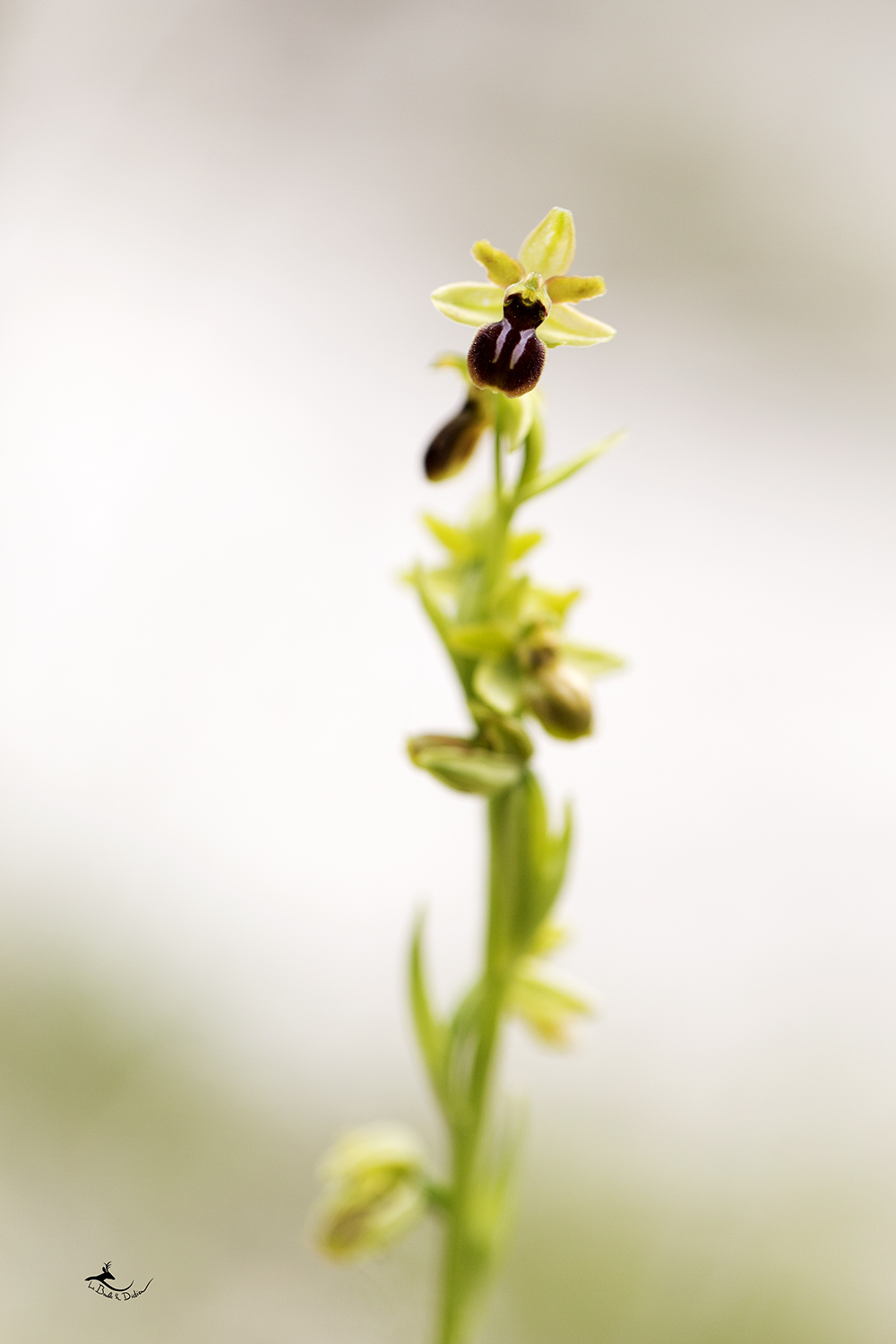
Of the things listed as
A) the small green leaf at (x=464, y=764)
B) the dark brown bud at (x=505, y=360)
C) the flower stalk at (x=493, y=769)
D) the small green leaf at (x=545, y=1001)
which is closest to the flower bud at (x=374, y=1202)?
the flower stalk at (x=493, y=769)

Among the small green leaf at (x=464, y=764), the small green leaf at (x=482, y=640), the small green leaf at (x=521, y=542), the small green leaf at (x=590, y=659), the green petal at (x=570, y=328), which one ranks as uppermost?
the green petal at (x=570, y=328)

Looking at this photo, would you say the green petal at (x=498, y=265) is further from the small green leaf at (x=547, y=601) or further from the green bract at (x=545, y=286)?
the small green leaf at (x=547, y=601)

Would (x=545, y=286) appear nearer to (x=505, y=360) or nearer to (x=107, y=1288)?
(x=505, y=360)

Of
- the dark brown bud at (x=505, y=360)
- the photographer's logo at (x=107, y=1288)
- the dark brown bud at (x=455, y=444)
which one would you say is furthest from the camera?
the photographer's logo at (x=107, y=1288)

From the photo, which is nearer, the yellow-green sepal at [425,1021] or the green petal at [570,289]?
the green petal at [570,289]

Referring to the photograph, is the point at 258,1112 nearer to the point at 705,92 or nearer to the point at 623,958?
the point at 623,958

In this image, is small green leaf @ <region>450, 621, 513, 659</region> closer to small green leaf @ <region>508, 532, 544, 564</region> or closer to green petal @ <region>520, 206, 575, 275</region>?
small green leaf @ <region>508, 532, 544, 564</region>

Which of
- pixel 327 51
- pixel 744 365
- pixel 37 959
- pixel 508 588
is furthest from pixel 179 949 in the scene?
pixel 327 51

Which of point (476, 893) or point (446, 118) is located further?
point (446, 118)
